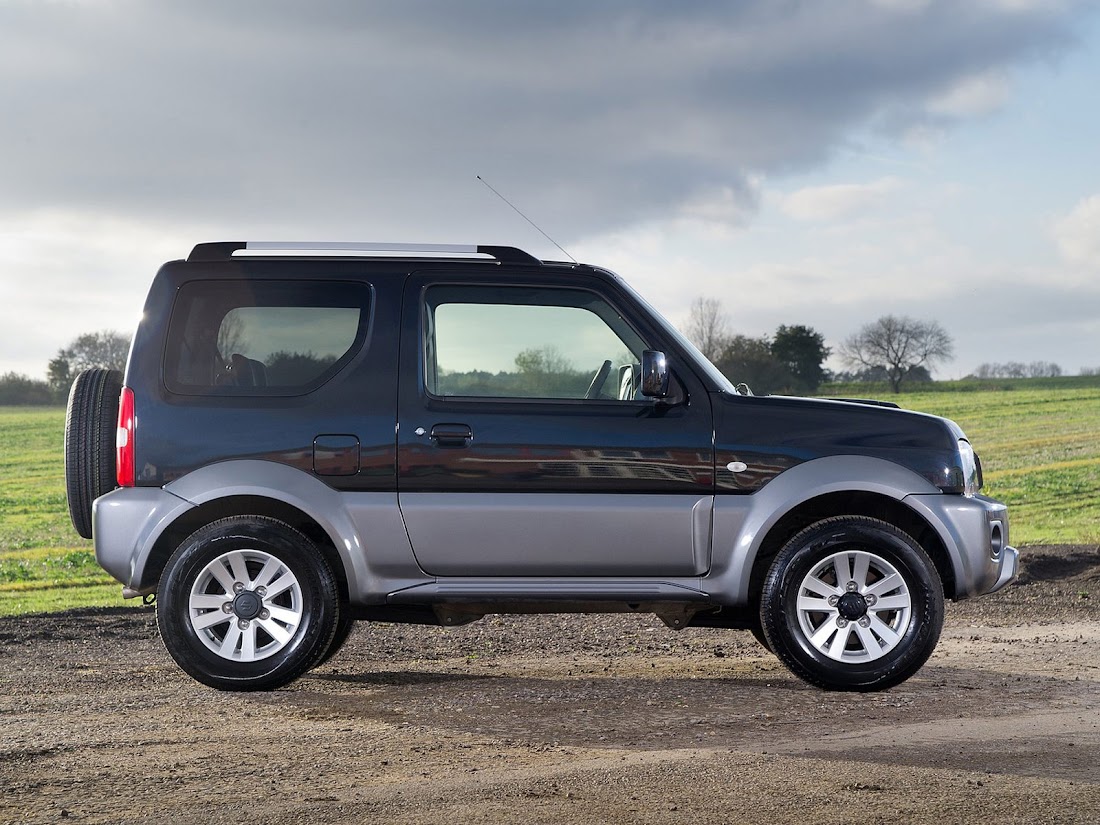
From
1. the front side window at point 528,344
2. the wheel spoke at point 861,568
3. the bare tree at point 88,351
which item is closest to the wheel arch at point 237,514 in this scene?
the front side window at point 528,344

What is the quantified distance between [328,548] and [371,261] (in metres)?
1.51

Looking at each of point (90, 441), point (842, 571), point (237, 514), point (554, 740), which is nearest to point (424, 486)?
point (237, 514)

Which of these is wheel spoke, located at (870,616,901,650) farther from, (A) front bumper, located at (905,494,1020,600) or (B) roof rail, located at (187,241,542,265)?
(B) roof rail, located at (187,241,542,265)

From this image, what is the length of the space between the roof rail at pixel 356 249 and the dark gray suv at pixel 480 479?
13cm

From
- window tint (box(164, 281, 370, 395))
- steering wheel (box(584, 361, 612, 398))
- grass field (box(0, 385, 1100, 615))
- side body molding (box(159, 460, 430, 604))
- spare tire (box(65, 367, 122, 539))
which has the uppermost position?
window tint (box(164, 281, 370, 395))

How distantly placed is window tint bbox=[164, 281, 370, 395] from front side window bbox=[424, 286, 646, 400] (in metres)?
0.44

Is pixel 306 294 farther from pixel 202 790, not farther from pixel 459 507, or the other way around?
pixel 202 790

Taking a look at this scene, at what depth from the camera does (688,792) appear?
4266 millimetres

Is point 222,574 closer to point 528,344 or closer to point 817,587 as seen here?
point 528,344

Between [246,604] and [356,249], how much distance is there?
1.90 meters

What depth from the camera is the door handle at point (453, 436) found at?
232 inches

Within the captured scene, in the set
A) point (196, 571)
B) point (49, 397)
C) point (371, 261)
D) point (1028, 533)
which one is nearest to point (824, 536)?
point (371, 261)

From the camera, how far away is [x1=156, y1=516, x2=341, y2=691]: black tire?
5930mm

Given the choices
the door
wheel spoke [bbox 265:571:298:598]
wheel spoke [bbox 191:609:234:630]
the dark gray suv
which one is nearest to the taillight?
the dark gray suv
